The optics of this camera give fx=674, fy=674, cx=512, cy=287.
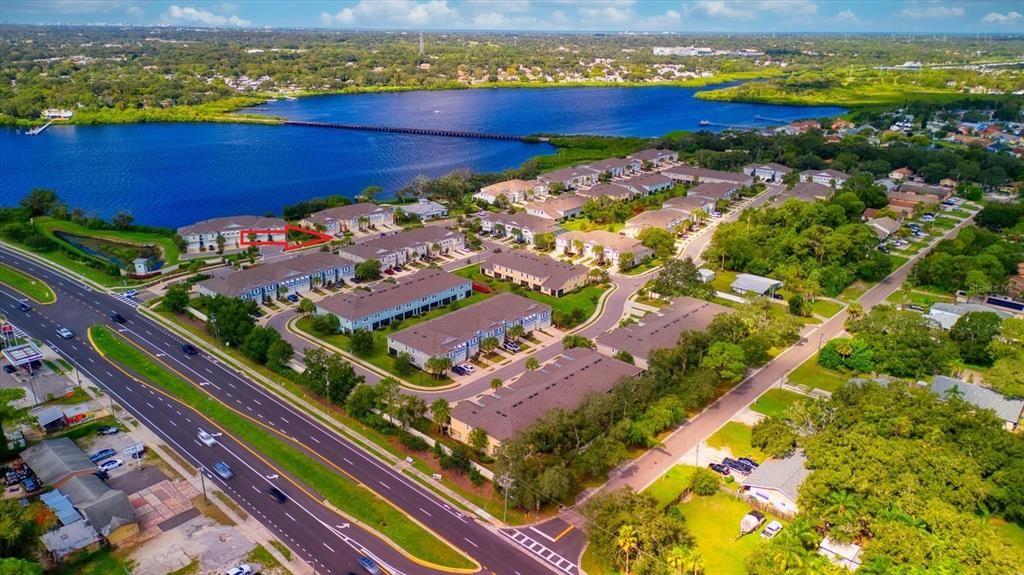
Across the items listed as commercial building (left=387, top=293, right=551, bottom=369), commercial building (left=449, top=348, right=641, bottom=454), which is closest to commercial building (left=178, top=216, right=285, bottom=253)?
commercial building (left=387, top=293, right=551, bottom=369)

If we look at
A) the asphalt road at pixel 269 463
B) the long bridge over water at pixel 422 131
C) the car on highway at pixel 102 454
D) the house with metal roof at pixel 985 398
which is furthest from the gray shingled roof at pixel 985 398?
the long bridge over water at pixel 422 131

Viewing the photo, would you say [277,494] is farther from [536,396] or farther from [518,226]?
[518,226]

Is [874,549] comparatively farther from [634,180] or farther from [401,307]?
[634,180]

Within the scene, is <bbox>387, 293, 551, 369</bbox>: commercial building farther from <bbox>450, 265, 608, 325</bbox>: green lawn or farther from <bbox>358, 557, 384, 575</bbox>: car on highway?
<bbox>358, 557, 384, 575</bbox>: car on highway

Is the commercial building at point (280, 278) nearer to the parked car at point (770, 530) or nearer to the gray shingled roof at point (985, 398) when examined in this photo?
the parked car at point (770, 530)

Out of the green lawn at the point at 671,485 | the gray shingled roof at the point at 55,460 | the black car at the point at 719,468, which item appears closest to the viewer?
the gray shingled roof at the point at 55,460

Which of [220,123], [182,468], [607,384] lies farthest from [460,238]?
[220,123]
